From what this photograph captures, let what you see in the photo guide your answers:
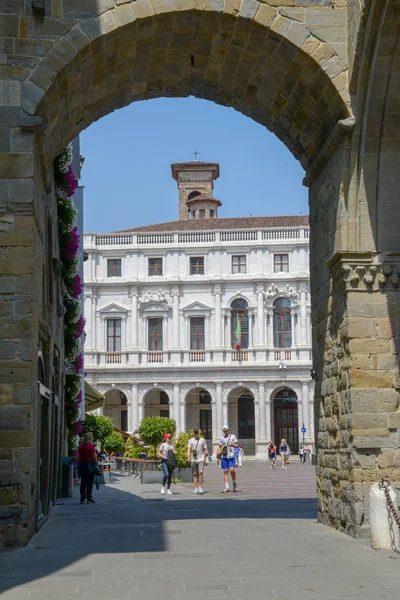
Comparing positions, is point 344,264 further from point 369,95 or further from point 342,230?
→ point 369,95

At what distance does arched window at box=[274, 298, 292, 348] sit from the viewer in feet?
186

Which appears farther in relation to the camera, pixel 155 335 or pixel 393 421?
pixel 155 335

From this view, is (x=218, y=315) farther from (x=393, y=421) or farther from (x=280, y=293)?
(x=393, y=421)

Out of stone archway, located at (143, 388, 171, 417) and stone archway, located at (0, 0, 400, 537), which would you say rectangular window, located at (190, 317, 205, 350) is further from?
stone archway, located at (0, 0, 400, 537)

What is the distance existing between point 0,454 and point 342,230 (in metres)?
4.66

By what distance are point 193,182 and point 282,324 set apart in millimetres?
18529

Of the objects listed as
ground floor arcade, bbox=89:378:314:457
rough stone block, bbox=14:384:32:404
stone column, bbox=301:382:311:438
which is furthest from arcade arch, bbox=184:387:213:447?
rough stone block, bbox=14:384:32:404

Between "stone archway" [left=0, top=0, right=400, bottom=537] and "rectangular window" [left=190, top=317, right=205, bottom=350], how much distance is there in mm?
45196

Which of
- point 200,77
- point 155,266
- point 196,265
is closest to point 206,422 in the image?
point 196,265

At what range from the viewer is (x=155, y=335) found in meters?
57.6

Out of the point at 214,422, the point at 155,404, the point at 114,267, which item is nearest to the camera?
the point at 214,422

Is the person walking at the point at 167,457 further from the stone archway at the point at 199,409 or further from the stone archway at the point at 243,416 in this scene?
the stone archway at the point at 199,409

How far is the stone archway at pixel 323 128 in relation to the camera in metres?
10.2

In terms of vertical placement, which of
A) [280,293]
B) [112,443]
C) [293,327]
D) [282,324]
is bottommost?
[112,443]
